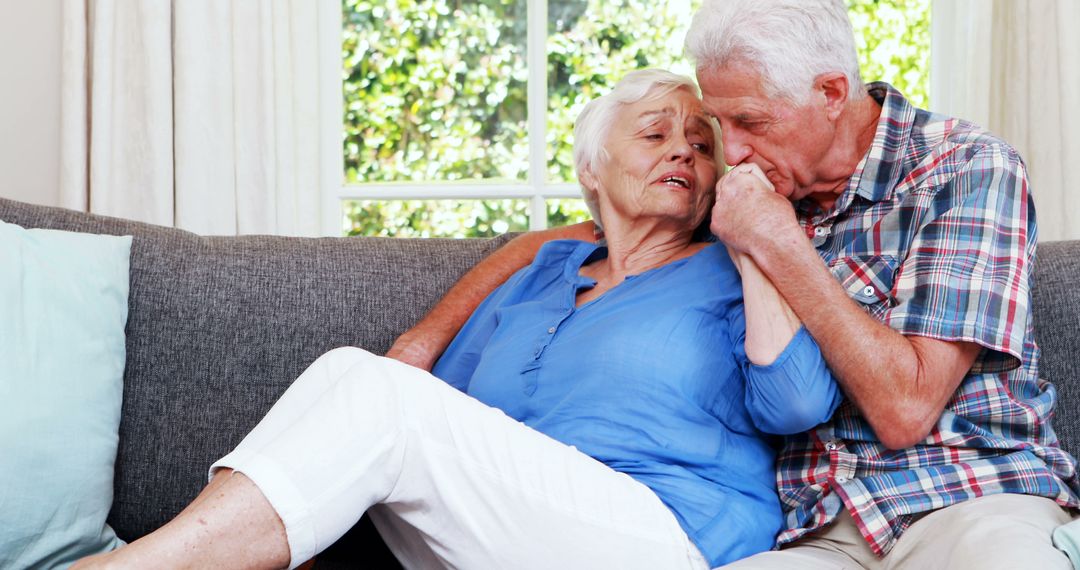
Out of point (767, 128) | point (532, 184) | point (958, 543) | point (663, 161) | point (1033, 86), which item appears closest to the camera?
point (958, 543)

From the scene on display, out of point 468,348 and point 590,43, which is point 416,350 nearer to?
point 468,348

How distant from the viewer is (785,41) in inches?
60.9

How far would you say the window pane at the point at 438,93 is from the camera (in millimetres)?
2930

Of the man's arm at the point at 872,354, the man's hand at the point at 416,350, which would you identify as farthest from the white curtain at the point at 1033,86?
the man's hand at the point at 416,350

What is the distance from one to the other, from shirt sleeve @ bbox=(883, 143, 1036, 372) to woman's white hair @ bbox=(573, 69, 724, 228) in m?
0.47

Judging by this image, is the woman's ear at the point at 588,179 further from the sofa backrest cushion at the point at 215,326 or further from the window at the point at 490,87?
the window at the point at 490,87

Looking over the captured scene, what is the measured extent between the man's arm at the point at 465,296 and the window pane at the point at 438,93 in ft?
3.43

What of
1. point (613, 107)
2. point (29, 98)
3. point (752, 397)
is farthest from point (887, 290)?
point (29, 98)

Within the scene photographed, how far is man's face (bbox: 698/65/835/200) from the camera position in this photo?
62.1 inches

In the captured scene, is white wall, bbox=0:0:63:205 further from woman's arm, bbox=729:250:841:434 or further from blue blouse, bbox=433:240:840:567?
woman's arm, bbox=729:250:841:434

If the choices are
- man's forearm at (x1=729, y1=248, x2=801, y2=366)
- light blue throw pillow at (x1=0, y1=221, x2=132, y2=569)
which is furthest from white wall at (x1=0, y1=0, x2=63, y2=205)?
man's forearm at (x1=729, y1=248, x2=801, y2=366)

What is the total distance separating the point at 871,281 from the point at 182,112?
1728mm

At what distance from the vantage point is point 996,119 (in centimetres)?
259

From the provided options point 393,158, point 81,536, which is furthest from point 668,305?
point 393,158
